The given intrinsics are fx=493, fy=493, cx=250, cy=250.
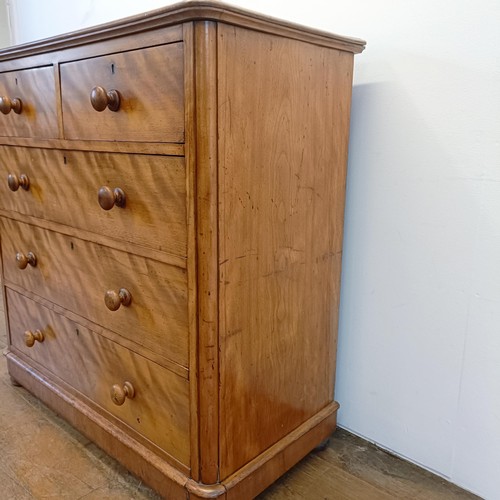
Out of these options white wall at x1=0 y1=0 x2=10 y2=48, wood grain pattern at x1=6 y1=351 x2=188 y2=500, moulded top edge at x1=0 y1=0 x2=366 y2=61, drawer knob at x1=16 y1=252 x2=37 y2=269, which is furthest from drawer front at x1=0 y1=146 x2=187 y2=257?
white wall at x1=0 y1=0 x2=10 y2=48

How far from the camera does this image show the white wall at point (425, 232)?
1.03 m

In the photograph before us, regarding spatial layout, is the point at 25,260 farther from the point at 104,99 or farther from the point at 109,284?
the point at 104,99

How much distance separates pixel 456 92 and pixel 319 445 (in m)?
0.91

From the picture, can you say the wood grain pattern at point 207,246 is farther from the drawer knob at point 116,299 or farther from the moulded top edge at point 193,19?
the drawer knob at point 116,299

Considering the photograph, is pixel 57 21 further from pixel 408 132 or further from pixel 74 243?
pixel 408 132

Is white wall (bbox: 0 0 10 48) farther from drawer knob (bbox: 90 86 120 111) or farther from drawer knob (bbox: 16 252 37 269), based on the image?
drawer knob (bbox: 90 86 120 111)

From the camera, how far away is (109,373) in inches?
45.6

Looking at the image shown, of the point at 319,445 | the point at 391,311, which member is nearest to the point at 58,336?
the point at 319,445

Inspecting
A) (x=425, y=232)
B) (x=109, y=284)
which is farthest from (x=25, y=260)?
(x=425, y=232)

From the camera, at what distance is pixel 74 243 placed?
3.84ft

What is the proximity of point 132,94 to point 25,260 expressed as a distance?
641 millimetres

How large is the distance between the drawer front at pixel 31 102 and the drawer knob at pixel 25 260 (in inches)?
12.5

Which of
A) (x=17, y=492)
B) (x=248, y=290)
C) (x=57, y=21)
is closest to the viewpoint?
(x=248, y=290)

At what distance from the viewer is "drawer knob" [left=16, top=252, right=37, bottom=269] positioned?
1325 mm
